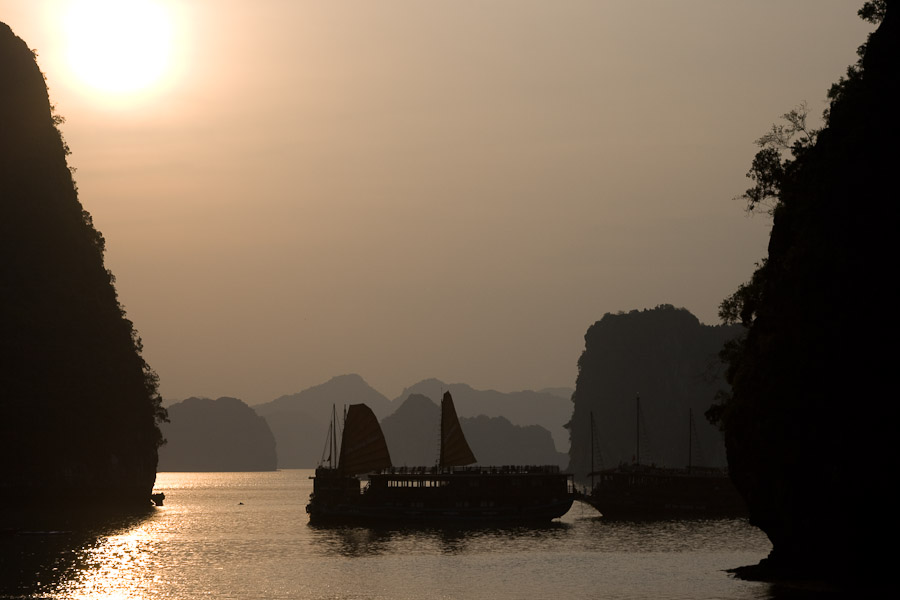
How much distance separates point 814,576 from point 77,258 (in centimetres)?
10629

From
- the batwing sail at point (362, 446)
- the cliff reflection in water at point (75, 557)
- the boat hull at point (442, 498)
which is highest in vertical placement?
the batwing sail at point (362, 446)

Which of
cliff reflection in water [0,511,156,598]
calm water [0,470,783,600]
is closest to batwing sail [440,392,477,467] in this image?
calm water [0,470,783,600]

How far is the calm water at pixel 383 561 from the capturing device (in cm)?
5322

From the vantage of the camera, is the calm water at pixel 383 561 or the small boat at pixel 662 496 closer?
the calm water at pixel 383 561

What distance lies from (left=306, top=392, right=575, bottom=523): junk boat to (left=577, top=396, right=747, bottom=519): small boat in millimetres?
16192

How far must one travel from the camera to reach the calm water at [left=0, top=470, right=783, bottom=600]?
5322cm

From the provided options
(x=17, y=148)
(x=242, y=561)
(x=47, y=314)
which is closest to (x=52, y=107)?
(x=17, y=148)

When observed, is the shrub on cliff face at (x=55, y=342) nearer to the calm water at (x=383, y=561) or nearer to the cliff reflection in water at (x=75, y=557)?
the cliff reflection in water at (x=75, y=557)

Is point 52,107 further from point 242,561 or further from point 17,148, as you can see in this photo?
point 242,561

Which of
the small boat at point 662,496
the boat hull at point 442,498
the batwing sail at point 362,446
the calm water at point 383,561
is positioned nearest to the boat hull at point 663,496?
the small boat at point 662,496

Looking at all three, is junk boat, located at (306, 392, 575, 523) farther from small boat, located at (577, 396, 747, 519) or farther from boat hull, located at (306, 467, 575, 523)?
small boat, located at (577, 396, 747, 519)

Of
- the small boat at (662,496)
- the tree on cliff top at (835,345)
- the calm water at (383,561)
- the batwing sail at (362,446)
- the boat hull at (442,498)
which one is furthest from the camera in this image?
the small boat at (662,496)

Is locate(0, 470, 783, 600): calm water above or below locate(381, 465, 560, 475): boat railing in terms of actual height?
below

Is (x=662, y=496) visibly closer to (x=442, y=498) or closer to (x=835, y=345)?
(x=442, y=498)
